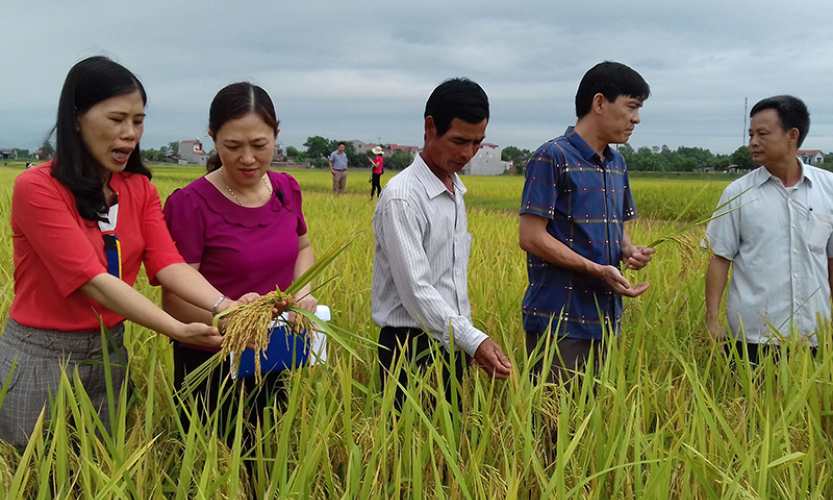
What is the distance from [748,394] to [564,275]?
0.58 meters

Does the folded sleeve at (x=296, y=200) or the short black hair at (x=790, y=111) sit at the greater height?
the short black hair at (x=790, y=111)

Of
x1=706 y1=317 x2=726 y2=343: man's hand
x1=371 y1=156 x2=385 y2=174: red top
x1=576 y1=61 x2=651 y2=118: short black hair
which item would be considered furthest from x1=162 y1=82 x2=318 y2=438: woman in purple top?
x1=371 y1=156 x2=385 y2=174: red top

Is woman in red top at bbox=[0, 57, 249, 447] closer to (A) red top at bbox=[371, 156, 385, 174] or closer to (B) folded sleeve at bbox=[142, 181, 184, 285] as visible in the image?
(B) folded sleeve at bbox=[142, 181, 184, 285]

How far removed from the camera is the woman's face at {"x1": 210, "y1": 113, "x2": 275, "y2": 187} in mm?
1504

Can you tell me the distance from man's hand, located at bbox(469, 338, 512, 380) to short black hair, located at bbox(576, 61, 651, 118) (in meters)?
0.85

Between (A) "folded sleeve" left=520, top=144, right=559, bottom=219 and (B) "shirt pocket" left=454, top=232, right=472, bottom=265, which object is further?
(A) "folded sleeve" left=520, top=144, right=559, bottom=219

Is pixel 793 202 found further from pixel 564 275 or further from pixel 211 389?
pixel 211 389

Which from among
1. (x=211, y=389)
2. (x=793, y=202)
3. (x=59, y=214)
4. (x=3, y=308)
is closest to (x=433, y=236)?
(x=211, y=389)

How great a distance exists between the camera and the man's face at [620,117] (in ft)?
6.16

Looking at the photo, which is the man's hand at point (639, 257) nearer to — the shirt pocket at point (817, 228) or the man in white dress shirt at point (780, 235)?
the man in white dress shirt at point (780, 235)

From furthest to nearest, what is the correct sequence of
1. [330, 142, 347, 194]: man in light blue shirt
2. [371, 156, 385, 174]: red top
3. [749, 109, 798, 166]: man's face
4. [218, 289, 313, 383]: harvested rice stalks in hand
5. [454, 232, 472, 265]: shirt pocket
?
[330, 142, 347, 194]: man in light blue shirt < [371, 156, 385, 174]: red top < [749, 109, 798, 166]: man's face < [454, 232, 472, 265]: shirt pocket < [218, 289, 313, 383]: harvested rice stalks in hand

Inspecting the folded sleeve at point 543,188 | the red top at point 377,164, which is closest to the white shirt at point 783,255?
the folded sleeve at point 543,188

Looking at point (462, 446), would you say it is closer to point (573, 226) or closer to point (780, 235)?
point (573, 226)

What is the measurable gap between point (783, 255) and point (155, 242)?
1.99 metres
